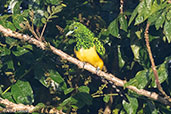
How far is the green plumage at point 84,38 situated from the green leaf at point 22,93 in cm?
84

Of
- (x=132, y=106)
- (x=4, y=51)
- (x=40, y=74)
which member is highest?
(x=4, y=51)

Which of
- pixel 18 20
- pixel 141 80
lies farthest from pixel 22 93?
pixel 141 80

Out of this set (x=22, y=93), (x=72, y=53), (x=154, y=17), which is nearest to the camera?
(x=154, y=17)

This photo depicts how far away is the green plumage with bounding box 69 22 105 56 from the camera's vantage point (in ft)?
12.6

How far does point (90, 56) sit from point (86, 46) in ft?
0.46

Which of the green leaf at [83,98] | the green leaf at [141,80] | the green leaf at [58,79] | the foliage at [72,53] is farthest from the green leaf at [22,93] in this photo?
the green leaf at [141,80]

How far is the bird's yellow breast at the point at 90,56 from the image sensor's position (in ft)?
12.5

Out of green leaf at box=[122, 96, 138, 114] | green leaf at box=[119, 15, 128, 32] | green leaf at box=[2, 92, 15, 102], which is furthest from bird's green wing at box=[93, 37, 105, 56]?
green leaf at box=[2, 92, 15, 102]

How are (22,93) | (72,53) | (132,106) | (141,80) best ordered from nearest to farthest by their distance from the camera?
(141,80) → (22,93) → (132,106) → (72,53)

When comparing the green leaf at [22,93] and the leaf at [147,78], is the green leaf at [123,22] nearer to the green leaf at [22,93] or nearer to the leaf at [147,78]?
the leaf at [147,78]

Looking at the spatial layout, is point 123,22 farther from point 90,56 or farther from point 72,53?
point 72,53

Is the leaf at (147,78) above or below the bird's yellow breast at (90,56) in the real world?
above

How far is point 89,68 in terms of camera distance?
10.6 feet

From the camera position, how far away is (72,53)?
399cm
